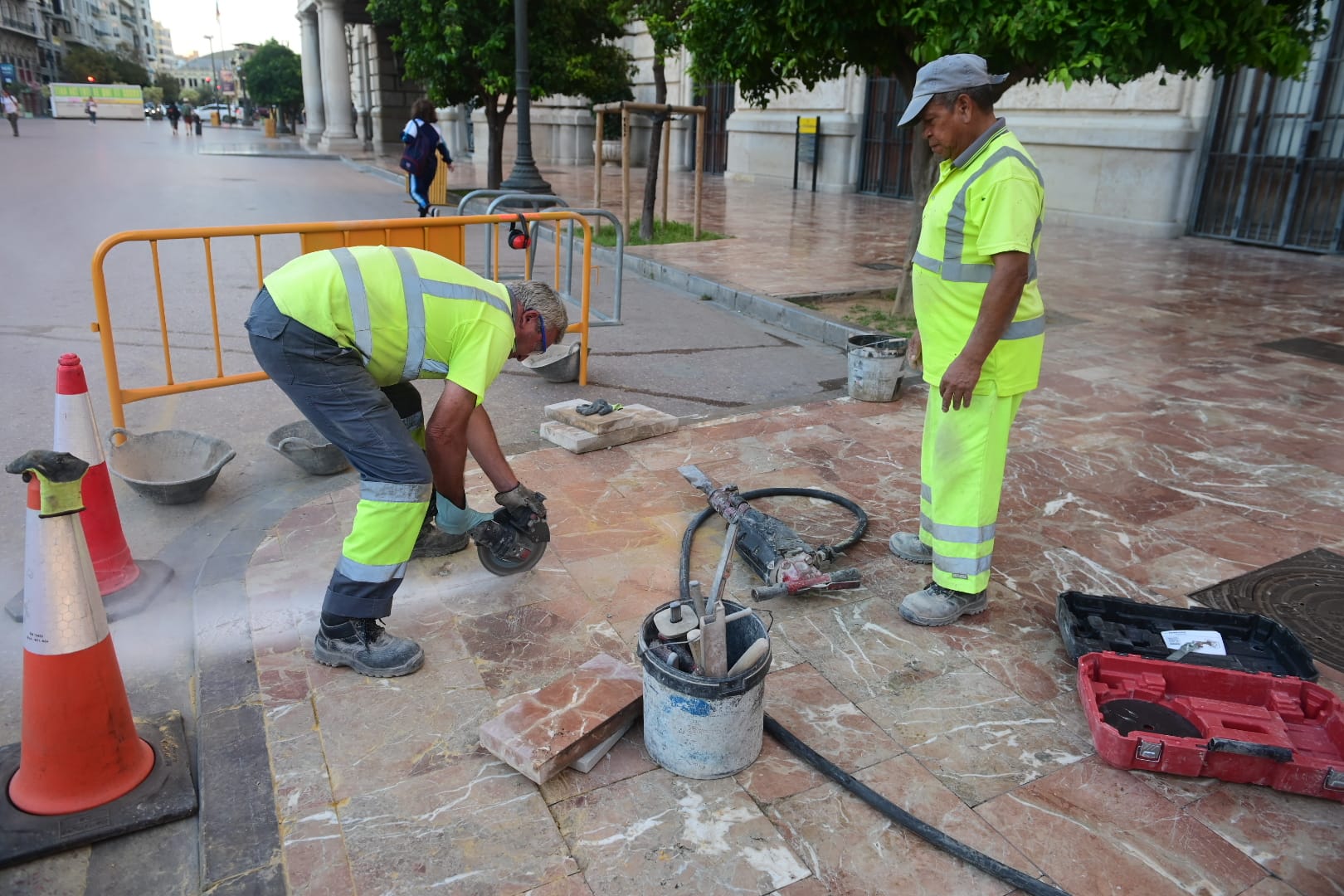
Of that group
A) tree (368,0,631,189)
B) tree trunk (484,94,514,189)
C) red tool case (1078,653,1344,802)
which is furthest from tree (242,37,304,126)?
red tool case (1078,653,1344,802)

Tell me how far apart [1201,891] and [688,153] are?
26.6 m

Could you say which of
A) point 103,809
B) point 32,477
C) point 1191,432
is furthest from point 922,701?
point 1191,432

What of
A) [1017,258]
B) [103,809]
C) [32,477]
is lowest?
[103,809]

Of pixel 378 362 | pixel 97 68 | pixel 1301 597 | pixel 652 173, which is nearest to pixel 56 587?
pixel 378 362

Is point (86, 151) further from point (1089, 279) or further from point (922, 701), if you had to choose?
point (922, 701)

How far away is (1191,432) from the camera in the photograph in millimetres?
5504

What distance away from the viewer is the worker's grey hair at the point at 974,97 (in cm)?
300

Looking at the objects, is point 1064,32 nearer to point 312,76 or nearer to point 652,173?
point 652,173

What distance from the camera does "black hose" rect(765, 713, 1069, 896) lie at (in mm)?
2221

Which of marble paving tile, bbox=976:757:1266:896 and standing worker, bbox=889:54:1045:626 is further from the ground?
standing worker, bbox=889:54:1045:626

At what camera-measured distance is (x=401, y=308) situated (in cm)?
287

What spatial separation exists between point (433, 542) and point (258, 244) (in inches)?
92.6

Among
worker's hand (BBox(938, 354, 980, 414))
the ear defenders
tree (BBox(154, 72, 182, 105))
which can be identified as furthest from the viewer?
tree (BBox(154, 72, 182, 105))

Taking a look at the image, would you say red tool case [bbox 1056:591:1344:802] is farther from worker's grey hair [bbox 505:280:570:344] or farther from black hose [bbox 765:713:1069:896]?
worker's grey hair [bbox 505:280:570:344]
